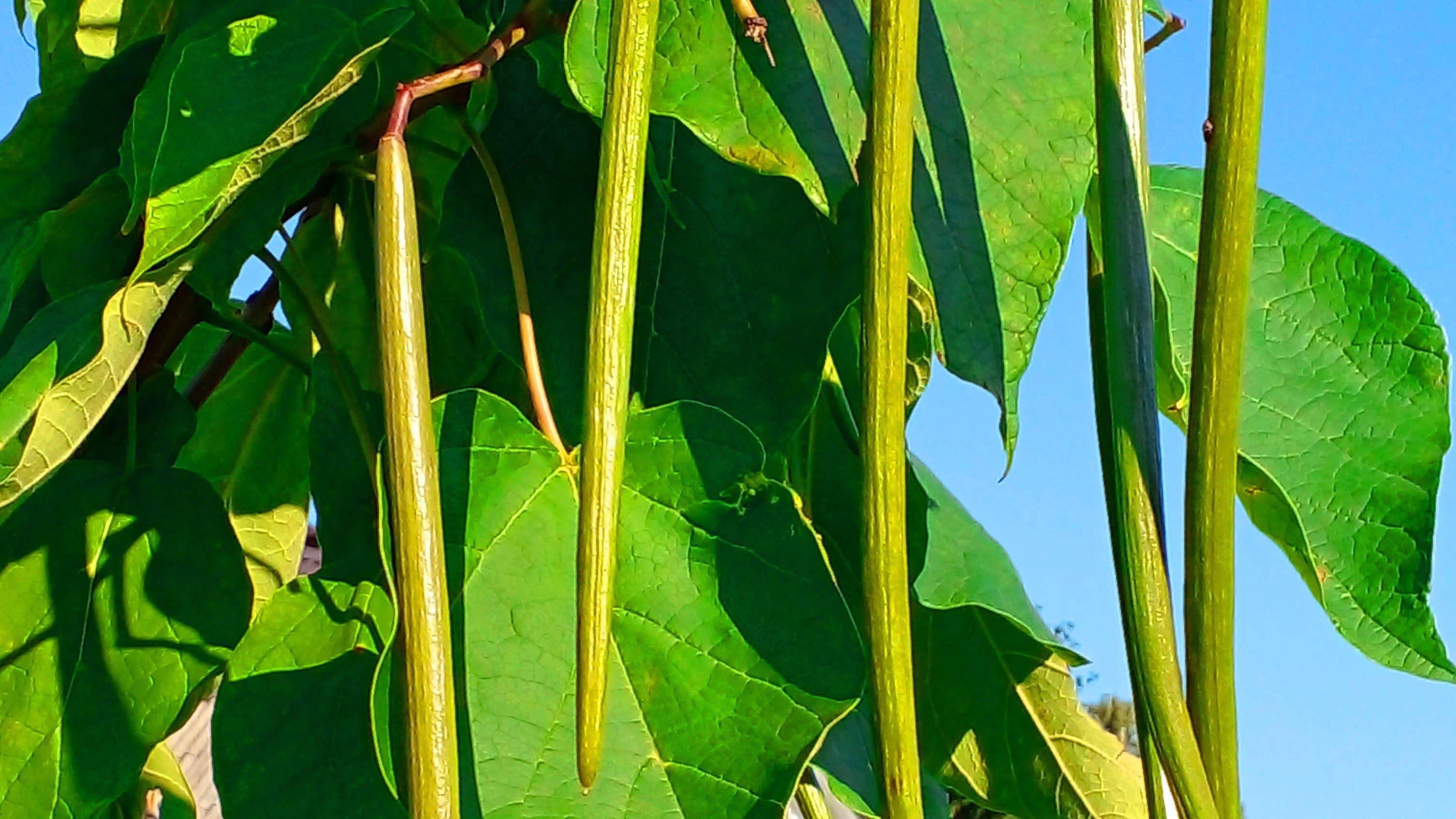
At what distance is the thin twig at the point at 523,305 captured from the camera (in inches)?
16.7

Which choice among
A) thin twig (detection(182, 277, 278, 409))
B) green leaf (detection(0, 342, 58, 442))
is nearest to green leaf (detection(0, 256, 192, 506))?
green leaf (detection(0, 342, 58, 442))

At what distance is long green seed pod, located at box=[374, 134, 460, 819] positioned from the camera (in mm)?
276

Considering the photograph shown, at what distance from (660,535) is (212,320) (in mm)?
198

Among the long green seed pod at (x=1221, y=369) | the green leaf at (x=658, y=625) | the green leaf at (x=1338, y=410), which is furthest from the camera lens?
the green leaf at (x=1338, y=410)

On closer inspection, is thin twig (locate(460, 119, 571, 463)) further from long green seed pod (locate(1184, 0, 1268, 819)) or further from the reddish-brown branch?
long green seed pod (locate(1184, 0, 1268, 819))

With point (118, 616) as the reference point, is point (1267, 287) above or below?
above

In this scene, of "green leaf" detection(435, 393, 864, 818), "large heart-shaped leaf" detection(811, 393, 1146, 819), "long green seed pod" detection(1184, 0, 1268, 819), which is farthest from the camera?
"large heart-shaped leaf" detection(811, 393, 1146, 819)

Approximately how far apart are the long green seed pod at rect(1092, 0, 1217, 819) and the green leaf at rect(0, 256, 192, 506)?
28 cm

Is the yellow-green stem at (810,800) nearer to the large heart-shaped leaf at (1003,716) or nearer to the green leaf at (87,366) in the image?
the large heart-shaped leaf at (1003,716)

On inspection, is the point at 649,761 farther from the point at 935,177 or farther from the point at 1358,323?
the point at 1358,323

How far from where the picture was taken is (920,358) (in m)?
0.49

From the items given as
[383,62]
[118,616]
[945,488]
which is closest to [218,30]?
[383,62]

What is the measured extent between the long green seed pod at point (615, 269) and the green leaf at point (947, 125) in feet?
0.27

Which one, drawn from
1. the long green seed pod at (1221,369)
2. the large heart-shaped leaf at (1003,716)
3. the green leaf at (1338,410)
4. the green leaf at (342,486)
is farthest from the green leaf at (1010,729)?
the long green seed pod at (1221,369)
